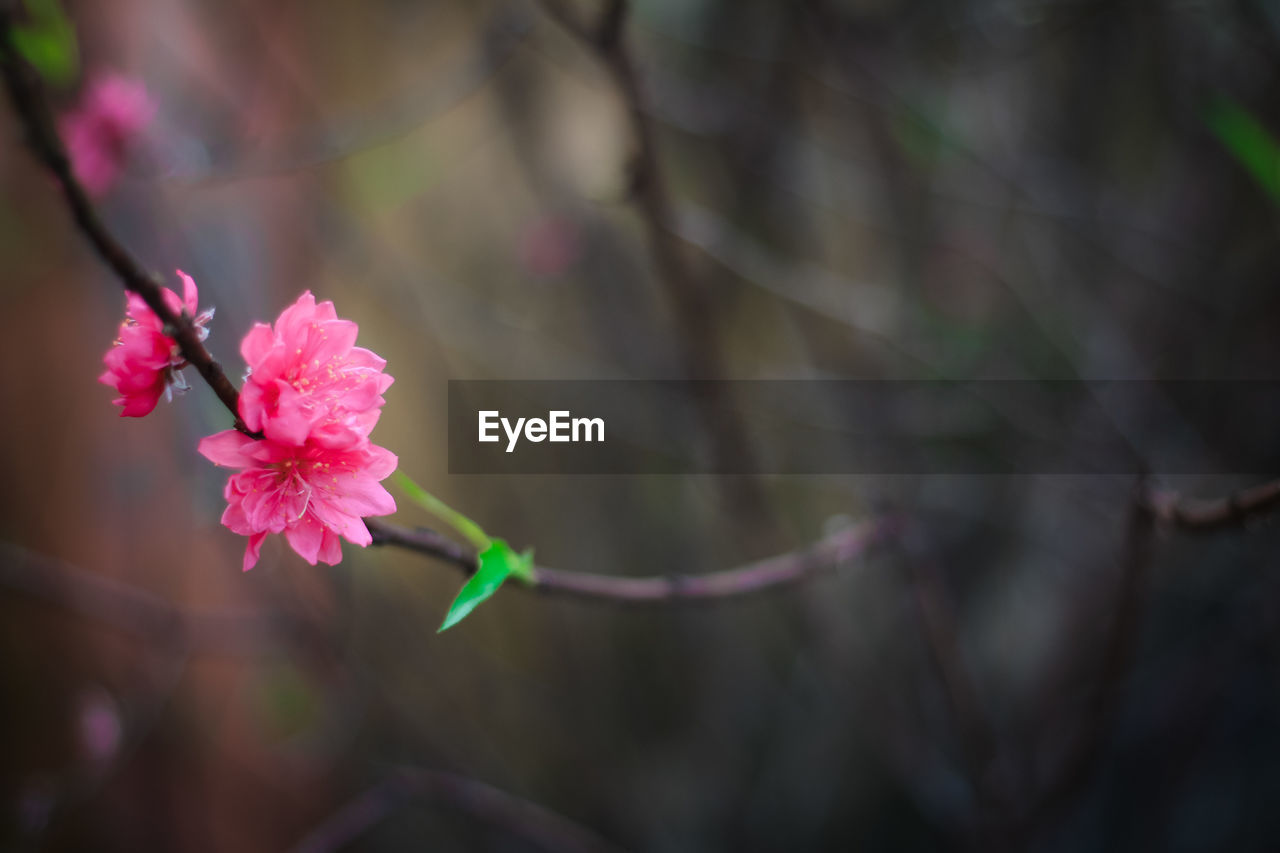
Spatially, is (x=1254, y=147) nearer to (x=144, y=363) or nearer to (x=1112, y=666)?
(x=1112, y=666)

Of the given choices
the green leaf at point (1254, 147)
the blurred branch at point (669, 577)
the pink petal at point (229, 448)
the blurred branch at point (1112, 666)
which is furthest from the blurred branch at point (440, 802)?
the green leaf at point (1254, 147)

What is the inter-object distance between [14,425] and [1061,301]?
2.42 m

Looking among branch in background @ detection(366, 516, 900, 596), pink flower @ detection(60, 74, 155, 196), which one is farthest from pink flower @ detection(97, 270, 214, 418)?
pink flower @ detection(60, 74, 155, 196)

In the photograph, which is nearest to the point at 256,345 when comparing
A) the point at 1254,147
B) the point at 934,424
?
the point at 1254,147

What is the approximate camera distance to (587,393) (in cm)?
158

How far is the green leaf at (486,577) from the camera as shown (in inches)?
14.3

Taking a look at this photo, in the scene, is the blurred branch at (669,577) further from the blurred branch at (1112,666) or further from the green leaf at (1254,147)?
the green leaf at (1254,147)

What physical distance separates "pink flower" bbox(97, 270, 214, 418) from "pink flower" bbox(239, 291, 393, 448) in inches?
1.6

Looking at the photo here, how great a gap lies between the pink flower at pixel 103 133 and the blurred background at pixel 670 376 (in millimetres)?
34

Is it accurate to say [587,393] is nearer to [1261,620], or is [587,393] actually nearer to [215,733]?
[1261,620]

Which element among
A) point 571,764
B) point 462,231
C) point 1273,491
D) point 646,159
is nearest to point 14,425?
point 462,231

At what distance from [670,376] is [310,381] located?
1.00 metres

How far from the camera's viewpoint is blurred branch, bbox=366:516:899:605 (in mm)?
417

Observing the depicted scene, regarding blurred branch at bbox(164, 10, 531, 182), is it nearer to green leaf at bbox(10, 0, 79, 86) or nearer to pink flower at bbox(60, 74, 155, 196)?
pink flower at bbox(60, 74, 155, 196)
